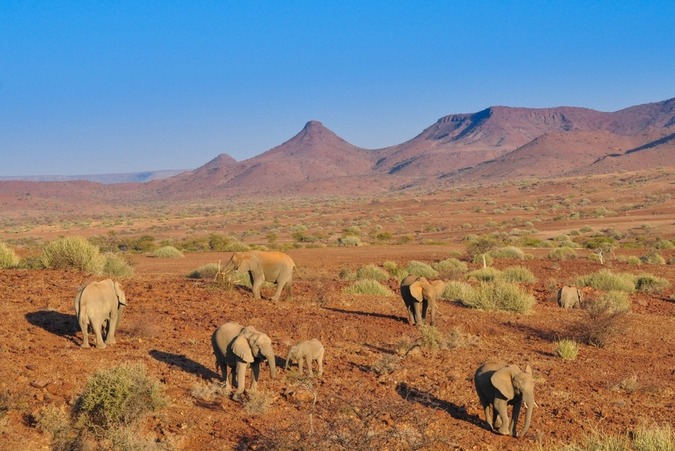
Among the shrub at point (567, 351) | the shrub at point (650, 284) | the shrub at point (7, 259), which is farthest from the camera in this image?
the shrub at point (650, 284)

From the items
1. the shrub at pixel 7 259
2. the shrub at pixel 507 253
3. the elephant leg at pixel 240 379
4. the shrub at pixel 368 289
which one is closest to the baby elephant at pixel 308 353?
the elephant leg at pixel 240 379

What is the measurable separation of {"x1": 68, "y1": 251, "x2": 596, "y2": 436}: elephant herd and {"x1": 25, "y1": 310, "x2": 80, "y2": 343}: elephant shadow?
0.67 meters

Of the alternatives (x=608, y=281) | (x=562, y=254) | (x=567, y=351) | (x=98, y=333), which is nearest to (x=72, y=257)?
(x=98, y=333)

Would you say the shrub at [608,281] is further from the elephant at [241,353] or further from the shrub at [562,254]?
the elephant at [241,353]

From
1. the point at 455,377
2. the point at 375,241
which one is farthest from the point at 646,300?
Result: the point at 375,241

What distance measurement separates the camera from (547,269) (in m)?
22.5

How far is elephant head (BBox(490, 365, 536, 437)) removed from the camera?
7281mm

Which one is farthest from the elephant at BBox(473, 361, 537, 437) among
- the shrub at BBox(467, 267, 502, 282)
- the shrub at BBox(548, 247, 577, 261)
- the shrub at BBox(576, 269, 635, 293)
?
the shrub at BBox(548, 247, 577, 261)

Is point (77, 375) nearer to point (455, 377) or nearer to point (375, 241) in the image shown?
point (455, 377)

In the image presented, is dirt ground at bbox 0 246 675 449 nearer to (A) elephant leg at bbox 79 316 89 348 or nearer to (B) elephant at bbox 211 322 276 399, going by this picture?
(A) elephant leg at bbox 79 316 89 348

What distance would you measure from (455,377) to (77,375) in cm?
560

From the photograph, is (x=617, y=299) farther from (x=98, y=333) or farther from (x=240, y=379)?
(x=98, y=333)

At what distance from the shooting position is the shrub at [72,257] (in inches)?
695

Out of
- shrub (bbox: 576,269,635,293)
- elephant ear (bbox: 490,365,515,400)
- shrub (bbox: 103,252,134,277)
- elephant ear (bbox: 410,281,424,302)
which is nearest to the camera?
elephant ear (bbox: 490,365,515,400)
